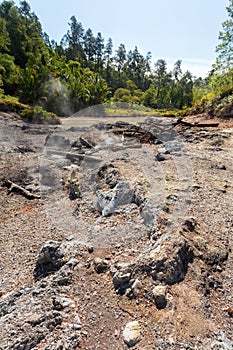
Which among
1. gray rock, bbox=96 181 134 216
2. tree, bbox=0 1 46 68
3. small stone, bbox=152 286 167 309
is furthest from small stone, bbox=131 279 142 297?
tree, bbox=0 1 46 68

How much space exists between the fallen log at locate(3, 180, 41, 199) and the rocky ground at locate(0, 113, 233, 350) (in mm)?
35

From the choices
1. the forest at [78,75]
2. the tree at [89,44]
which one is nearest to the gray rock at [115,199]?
the forest at [78,75]

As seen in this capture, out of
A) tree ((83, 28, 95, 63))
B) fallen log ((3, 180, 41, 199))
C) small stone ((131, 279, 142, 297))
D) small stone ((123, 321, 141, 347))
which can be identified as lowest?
fallen log ((3, 180, 41, 199))

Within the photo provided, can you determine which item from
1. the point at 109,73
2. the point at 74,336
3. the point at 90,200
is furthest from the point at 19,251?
the point at 109,73

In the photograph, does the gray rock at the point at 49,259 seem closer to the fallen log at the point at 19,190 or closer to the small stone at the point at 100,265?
the small stone at the point at 100,265

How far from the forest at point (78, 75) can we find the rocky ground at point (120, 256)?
11.8 metres

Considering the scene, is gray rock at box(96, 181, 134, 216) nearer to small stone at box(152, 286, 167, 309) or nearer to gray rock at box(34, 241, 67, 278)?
gray rock at box(34, 241, 67, 278)

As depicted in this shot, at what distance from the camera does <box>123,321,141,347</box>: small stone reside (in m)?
2.42

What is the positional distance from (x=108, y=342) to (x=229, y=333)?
1395 millimetres

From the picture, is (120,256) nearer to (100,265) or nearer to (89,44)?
(100,265)

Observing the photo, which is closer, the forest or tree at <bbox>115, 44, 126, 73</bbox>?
the forest

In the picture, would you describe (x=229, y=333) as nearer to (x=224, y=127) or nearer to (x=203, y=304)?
(x=203, y=304)

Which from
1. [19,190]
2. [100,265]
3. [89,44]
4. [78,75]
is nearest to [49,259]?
[100,265]

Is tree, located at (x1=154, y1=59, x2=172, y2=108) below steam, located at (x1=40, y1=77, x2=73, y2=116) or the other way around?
the other way around
